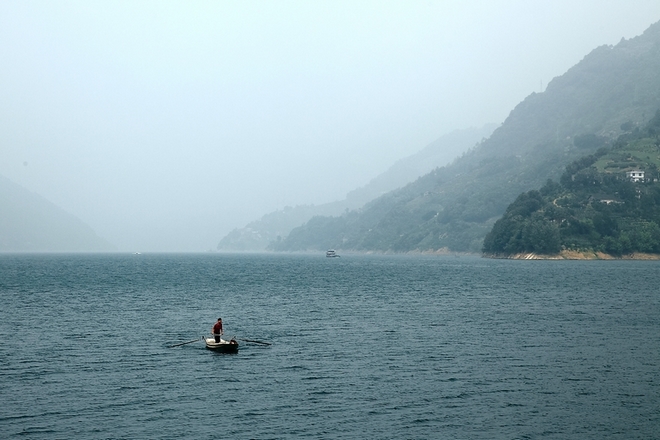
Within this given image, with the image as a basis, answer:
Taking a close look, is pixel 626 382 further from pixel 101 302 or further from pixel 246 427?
pixel 101 302

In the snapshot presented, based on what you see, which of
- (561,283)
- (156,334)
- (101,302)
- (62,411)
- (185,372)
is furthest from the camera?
(561,283)

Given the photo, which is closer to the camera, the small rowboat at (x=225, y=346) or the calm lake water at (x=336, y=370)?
the calm lake water at (x=336, y=370)

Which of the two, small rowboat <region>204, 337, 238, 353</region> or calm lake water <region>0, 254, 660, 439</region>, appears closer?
calm lake water <region>0, 254, 660, 439</region>

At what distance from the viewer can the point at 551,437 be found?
39969 mm

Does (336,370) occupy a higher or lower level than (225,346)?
lower

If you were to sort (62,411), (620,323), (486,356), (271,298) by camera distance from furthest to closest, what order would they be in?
1. (271,298)
2. (620,323)
3. (486,356)
4. (62,411)

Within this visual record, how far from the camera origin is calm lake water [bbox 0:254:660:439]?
138 feet

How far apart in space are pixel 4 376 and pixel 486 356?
143ft

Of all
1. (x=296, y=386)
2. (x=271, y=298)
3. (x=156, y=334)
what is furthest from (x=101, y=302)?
(x=296, y=386)

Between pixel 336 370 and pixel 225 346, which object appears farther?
pixel 225 346

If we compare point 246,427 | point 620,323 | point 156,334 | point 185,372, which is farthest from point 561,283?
point 246,427

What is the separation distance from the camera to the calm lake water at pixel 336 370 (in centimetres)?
4212

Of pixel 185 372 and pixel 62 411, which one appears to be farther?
pixel 185 372

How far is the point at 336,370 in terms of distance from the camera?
5762 centimetres
